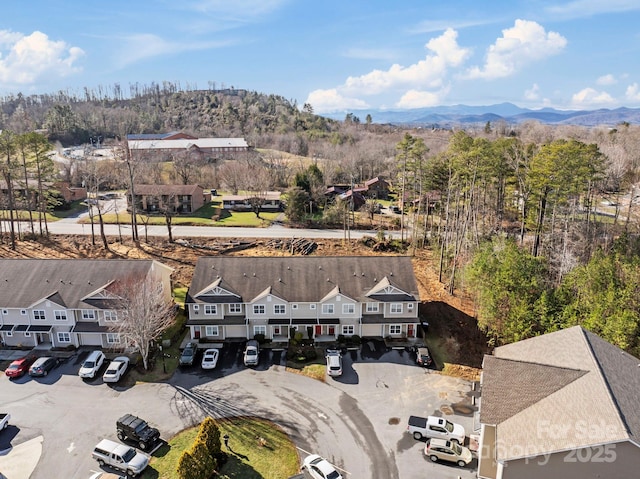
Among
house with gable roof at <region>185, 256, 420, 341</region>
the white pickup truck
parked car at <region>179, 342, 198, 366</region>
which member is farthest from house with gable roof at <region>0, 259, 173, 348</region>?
the white pickup truck

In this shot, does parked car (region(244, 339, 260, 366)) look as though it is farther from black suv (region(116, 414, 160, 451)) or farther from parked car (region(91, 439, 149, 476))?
parked car (region(91, 439, 149, 476))

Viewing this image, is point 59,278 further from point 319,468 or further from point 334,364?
point 319,468

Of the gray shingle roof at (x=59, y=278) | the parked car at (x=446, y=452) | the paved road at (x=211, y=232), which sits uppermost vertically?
the gray shingle roof at (x=59, y=278)

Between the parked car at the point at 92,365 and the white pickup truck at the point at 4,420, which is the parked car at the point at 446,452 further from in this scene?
the white pickup truck at the point at 4,420

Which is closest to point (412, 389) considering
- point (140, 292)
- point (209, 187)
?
point (140, 292)

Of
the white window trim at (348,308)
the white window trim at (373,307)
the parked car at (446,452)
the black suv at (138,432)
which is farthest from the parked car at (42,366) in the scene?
the parked car at (446,452)

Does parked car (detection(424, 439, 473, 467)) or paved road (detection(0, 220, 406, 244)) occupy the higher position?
paved road (detection(0, 220, 406, 244))

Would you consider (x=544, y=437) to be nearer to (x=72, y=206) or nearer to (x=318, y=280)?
(x=318, y=280)
